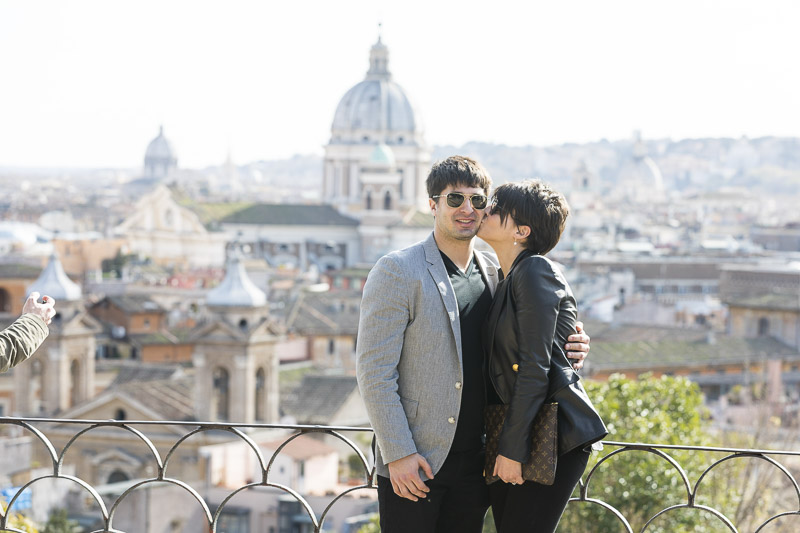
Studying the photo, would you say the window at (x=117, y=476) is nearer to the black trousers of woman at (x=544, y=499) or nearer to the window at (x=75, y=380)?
the window at (x=75, y=380)

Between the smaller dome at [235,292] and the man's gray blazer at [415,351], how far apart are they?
2391cm

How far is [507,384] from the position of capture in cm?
381

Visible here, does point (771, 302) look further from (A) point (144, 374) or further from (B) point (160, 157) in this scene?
(B) point (160, 157)

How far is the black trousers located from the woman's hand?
13 centimetres

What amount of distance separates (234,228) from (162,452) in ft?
141

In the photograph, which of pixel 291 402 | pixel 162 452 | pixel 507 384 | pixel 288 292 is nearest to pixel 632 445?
pixel 507 384

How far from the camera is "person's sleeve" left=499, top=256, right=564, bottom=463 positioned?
3740 mm

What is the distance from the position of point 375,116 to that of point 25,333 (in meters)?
67.6

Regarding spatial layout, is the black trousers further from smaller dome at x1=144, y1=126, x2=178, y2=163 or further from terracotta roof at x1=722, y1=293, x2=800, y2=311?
smaller dome at x1=144, y1=126, x2=178, y2=163

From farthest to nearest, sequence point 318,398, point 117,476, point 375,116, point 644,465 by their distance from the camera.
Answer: point 375,116
point 318,398
point 117,476
point 644,465

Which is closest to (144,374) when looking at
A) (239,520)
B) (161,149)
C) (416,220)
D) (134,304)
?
(134,304)

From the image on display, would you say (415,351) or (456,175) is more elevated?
(456,175)

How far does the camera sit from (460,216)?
12.8 feet

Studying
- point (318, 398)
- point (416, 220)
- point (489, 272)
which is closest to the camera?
point (489, 272)
